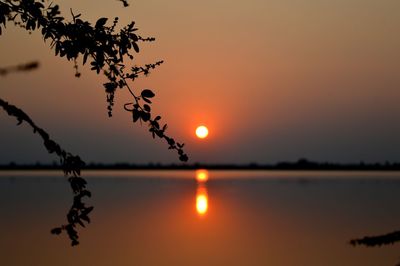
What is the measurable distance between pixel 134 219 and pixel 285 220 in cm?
855

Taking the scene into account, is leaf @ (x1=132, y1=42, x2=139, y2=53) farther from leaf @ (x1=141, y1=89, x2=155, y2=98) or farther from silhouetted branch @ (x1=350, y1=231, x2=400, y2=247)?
silhouetted branch @ (x1=350, y1=231, x2=400, y2=247)

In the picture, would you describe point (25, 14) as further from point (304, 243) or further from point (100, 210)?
point (100, 210)

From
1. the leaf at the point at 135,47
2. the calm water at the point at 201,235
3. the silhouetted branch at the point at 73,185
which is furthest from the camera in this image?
the calm water at the point at 201,235

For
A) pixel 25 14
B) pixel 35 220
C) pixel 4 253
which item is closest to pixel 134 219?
pixel 35 220

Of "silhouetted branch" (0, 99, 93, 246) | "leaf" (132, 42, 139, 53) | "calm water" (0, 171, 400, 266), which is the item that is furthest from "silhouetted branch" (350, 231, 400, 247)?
"calm water" (0, 171, 400, 266)

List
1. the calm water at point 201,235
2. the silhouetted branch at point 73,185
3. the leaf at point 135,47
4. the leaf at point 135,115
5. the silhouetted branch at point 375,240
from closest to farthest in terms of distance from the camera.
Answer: the silhouetted branch at point 375,240, the silhouetted branch at point 73,185, the leaf at point 135,115, the leaf at point 135,47, the calm water at point 201,235

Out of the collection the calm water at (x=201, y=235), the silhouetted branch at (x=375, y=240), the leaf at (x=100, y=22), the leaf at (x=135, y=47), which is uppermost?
the leaf at (x=100, y=22)

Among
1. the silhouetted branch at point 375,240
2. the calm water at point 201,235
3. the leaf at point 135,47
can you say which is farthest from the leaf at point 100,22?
the calm water at point 201,235

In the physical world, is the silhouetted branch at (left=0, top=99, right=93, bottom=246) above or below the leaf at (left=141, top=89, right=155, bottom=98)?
below

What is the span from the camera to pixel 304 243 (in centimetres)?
3027

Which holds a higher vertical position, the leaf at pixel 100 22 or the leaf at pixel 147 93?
the leaf at pixel 100 22

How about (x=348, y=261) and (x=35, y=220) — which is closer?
(x=348, y=261)

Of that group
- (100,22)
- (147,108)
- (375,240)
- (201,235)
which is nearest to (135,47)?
(100,22)

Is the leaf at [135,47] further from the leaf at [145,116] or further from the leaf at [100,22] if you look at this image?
the leaf at [145,116]
